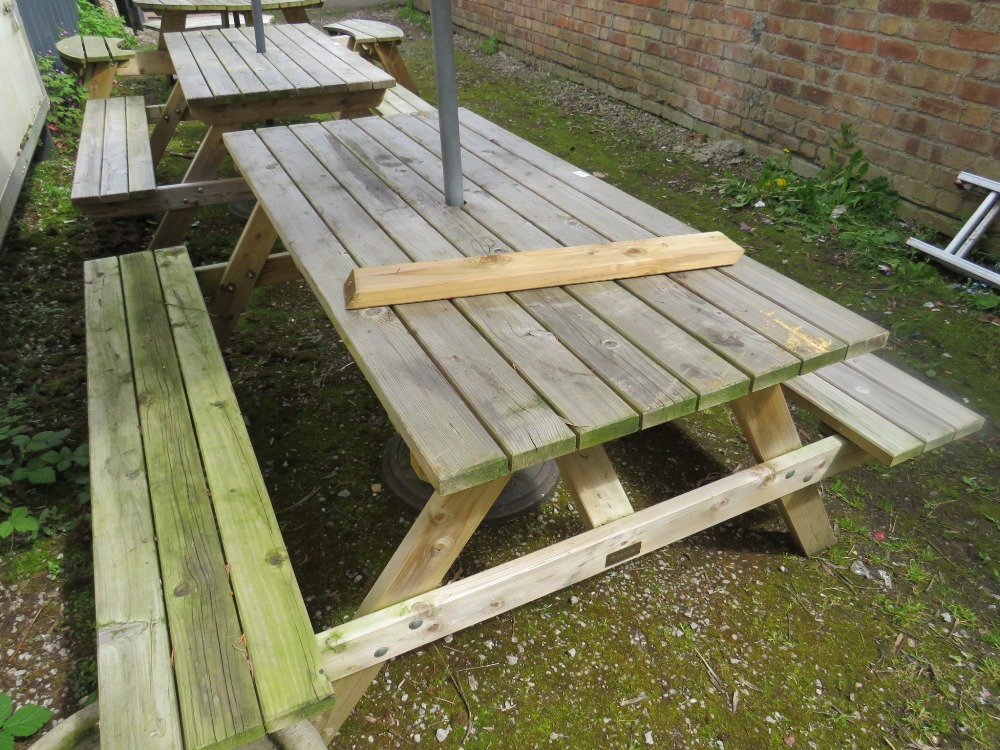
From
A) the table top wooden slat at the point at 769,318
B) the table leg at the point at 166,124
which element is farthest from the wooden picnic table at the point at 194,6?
the table top wooden slat at the point at 769,318

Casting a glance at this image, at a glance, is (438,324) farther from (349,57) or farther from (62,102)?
(62,102)

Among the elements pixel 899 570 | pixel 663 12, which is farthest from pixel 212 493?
pixel 663 12

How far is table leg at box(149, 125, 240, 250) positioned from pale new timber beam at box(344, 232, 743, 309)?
2.20 m

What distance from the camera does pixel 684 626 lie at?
187 centimetres

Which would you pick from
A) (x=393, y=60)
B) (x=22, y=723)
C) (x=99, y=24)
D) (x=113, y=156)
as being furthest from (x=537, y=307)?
(x=99, y=24)

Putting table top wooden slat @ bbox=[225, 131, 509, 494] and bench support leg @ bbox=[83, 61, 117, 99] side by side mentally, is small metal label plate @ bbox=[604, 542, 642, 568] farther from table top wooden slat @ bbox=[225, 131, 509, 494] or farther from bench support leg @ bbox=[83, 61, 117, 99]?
bench support leg @ bbox=[83, 61, 117, 99]

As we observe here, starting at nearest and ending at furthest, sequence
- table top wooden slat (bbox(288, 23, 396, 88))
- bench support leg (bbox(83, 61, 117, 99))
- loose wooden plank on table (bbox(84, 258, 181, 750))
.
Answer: loose wooden plank on table (bbox(84, 258, 181, 750))
table top wooden slat (bbox(288, 23, 396, 88))
bench support leg (bbox(83, 61, 117, 99))

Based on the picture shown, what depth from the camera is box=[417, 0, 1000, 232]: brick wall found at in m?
3.44

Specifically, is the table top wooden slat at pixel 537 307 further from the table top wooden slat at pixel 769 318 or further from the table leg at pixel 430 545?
the table leg at pixel 430 545

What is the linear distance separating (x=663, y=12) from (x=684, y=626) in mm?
4974

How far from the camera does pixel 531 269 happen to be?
5.21 ft

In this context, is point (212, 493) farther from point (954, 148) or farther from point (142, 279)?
point (954, 148)

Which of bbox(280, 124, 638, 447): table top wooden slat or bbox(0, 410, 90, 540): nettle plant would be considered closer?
bbox(280, 124, 638, 447): table top wooden slat

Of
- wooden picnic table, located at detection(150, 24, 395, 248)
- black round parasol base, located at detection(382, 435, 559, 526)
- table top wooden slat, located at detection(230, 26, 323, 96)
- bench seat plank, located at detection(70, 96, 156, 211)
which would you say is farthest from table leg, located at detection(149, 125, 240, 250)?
black round parasol base, located at detection(382, 435, 559, 526)
